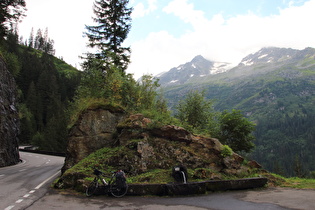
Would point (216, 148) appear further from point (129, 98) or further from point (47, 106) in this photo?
point (47, 106)

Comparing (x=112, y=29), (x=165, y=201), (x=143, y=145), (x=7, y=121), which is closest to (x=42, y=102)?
(x=7, y=121)

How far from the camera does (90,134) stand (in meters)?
16.1

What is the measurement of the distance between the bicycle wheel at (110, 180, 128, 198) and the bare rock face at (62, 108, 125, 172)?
18.1 ft

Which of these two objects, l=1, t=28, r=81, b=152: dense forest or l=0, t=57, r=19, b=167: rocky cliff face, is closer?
l=0, t=57, r=19, b=167: rocky cliff face

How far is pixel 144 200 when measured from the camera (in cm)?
936

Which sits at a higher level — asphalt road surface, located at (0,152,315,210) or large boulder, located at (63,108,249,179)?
large boulder, located at (63,108,249,179)

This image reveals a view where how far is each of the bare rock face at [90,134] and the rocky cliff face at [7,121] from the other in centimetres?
1701

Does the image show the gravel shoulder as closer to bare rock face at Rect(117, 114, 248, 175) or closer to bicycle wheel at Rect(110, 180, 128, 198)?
bare rock face at Rect(117, 114, 248, 175)

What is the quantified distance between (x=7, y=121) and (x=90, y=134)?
67.1 feet

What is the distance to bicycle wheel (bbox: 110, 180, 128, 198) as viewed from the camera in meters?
9.98

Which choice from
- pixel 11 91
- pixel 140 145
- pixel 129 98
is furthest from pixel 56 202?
pixel 11 91

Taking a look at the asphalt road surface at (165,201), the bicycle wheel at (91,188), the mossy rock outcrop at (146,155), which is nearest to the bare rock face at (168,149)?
the mossy rock outcrop at (146,155)

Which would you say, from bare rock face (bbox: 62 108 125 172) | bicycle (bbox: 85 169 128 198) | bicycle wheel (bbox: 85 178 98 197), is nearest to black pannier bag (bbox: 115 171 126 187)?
bicycle (bbox: 85 169 128 198)

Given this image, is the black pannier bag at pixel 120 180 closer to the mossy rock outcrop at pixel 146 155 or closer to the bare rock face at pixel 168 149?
the mossy rock outcrop at pixel 146 155
